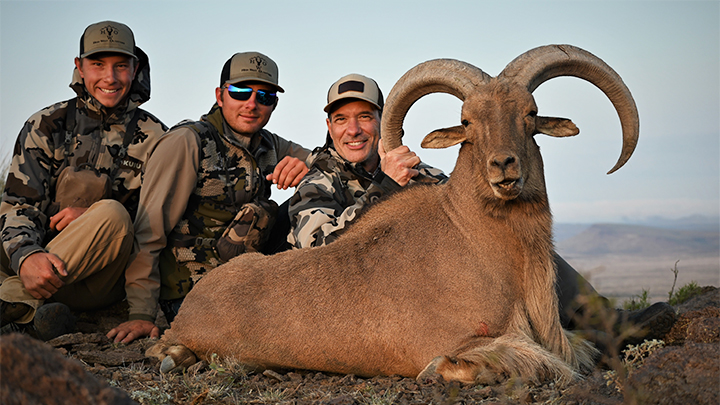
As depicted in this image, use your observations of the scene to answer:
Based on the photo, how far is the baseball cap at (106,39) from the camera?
7.85 metres

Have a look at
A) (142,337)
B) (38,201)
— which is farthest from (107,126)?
(142,337)

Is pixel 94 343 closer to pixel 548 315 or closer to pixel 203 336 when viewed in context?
pixel 203 336

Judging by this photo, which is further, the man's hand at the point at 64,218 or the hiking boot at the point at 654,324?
the man's hand at the point at 64,218

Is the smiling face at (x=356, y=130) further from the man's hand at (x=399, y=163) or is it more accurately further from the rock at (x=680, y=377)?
the rock at (x=680, y=377)

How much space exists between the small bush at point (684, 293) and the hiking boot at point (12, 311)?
866cm

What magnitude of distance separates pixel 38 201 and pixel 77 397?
5764mm

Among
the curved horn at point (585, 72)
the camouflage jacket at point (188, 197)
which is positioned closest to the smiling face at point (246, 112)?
the camouflage jacket at point (188, 197)

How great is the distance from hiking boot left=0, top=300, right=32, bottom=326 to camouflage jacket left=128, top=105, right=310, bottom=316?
1127 mm

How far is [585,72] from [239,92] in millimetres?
4330

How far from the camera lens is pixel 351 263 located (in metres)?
5.25

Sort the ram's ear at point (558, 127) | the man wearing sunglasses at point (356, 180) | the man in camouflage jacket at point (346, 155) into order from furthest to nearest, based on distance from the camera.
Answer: the man in camouflage jacket at point (346, 155) → the man wearing sunglasses at point (356, 180) → the ram's ear at point (558, 127)

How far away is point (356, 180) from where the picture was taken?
7.53 meters

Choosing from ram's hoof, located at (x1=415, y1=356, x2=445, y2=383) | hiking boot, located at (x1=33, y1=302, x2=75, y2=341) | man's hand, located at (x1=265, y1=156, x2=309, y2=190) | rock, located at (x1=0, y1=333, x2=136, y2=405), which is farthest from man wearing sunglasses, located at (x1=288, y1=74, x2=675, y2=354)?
rock, located at (x1=0, y1=333, x2=136, y2=405)

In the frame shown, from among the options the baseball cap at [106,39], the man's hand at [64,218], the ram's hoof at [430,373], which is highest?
the baseball cap at [106,39]
